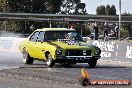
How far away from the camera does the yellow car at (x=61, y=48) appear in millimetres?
16609

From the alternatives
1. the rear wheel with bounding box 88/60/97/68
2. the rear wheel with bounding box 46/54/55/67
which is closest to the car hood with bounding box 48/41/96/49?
the rear wheel with bounding box 46/54/55/67

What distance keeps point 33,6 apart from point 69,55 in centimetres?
7178

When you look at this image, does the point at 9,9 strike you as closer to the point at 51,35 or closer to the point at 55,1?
the point at 55,1

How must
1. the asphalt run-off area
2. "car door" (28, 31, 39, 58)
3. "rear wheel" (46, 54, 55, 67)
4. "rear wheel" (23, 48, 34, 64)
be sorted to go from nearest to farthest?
the asphalt run-off area < "rear wheel" (46, 54, 55, 67) < "car door" (28, 31, 39, 58) < "rear wheel" (23, 48, 34, 64)

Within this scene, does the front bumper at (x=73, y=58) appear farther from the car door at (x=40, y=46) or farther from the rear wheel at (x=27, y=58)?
the rear wheel at (x=27, y=58)

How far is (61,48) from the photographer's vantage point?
16484 mm

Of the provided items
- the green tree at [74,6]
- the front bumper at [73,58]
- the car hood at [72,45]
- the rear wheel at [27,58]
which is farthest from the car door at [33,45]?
the green tree at [74,6]

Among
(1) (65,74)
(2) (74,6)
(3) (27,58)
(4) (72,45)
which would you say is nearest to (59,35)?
(4) (72,45)

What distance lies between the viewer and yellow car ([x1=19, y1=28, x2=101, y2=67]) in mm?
16609

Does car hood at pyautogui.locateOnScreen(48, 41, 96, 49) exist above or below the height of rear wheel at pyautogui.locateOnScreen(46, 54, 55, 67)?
above

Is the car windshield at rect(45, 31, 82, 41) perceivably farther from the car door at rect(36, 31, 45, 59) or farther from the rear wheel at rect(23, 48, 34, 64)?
the rear wheel at rect(23, 48, 34, 64)

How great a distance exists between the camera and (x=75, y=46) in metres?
16.7

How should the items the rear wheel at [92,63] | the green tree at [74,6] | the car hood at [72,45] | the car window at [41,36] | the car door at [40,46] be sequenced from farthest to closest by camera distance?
the green tree at [74,6] → the car window at [41,36] → the car door at [40,46] → the rear wheel at [92,63] → the car hood at [72,45]

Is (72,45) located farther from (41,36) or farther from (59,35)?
(41,36)
